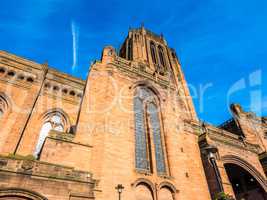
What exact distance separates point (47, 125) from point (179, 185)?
42.0 feet

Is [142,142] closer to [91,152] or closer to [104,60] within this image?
[91,152]

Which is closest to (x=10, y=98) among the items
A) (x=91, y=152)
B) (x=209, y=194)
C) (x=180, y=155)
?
(x=91, y=152)

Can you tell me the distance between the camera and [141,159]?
1410 centimetres

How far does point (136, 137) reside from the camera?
49.9ft

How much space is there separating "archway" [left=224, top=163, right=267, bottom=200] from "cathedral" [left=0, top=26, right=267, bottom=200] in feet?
0.35

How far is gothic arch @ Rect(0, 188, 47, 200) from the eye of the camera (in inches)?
283

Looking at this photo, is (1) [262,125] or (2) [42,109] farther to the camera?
(1) [262,125]

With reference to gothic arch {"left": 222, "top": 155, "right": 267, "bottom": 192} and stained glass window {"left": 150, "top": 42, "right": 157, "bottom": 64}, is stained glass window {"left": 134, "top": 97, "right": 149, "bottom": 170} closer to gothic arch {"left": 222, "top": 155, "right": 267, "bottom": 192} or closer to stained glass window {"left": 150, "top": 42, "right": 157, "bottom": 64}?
gothic arch {"left": 222, "top": 155, "right": 267, "bottom": 192}

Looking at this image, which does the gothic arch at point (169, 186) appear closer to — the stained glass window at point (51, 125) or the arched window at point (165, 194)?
the arched window at point (165, 194)

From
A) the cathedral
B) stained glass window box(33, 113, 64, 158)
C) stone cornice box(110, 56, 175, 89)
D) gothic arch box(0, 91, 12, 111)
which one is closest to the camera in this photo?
the cathedral

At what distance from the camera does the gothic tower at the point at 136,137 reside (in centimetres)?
1191

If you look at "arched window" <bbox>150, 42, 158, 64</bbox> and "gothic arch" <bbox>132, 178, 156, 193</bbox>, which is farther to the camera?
"arched window" <bbox>150, 42, 158, 64</bbox>

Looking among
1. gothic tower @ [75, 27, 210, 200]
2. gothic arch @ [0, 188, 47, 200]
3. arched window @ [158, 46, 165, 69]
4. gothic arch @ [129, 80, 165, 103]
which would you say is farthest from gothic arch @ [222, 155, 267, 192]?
arched window @ [158, 46, 165, 69]

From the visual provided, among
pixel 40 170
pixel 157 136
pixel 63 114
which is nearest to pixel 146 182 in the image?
pixel 157 136
